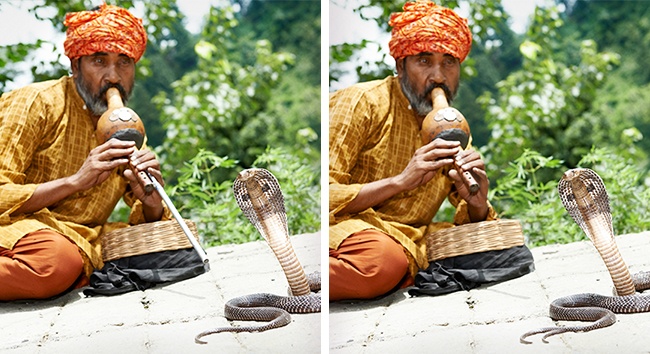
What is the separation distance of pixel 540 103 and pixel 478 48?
409mm

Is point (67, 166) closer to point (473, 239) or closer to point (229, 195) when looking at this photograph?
point (229, 195)

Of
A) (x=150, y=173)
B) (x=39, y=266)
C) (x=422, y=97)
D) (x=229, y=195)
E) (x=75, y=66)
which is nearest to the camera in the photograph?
(x=39, y=266)

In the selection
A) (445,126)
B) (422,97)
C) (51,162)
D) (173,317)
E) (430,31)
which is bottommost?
(173,317)

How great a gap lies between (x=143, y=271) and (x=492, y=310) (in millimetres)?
1618

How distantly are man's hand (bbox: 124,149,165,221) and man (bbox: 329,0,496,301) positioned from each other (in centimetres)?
83

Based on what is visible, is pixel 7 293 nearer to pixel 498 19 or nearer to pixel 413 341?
pixel 413 341

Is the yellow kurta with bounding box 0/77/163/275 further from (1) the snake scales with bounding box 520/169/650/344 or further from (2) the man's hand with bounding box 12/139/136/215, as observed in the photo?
(1) the snake scales with bounding box 520/169/650/344

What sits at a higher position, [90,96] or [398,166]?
[90,96]

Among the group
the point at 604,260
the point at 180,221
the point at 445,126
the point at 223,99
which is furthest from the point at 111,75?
the point at 604,260

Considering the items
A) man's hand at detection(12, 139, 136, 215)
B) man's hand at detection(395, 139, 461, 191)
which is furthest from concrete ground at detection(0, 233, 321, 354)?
man's hand at detection(395, 139, 461, 191)

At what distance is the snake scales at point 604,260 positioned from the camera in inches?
229

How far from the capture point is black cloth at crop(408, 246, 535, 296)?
5949 millimetres

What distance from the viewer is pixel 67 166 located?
573 cm

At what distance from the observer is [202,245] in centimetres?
600
